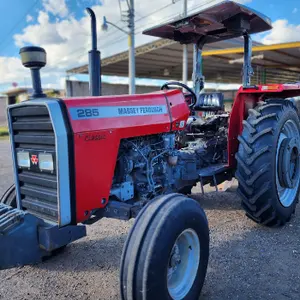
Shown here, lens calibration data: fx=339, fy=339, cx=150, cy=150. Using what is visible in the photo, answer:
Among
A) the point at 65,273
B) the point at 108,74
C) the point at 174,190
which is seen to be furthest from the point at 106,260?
the point at 108,74

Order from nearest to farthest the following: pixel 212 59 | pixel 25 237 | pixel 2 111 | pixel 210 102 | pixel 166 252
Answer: pixel 166 252 → pixel 25 237 → pixel 210 102 → pixel 212 59 → pixel 2 111

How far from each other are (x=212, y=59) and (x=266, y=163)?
15.5m

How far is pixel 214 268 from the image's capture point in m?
2.93

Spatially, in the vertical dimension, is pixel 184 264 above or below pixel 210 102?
below

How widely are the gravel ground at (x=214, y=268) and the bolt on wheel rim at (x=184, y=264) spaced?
28 centimetres

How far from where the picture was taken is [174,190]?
141 inches

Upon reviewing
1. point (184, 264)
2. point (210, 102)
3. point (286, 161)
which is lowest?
point (184, 264)

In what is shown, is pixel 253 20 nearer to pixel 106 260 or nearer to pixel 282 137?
pixel 282 137

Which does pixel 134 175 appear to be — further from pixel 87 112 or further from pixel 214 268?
pixel 214 268

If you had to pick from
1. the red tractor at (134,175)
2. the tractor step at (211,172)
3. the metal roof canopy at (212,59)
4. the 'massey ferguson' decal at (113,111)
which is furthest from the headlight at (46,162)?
the metal roof canopy at (212,59)

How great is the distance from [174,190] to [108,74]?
2428cm

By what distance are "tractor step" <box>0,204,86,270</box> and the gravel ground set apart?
0.55 m

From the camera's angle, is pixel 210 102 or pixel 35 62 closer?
pixel 35 62

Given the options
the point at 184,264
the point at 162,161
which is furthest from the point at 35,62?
the point at 184,264
